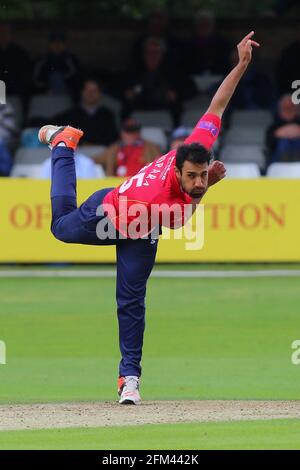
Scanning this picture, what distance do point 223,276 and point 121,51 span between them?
306 inches

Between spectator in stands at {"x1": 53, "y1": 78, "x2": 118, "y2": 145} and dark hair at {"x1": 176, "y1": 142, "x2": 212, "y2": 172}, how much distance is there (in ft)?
41.0

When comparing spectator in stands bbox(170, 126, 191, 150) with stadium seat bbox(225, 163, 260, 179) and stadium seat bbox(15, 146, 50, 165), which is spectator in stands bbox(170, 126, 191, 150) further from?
stadium seat bbox(15, 146, 50, 165)

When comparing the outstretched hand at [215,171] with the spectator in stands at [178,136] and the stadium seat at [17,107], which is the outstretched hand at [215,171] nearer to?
the spectator in stands at [178,136]

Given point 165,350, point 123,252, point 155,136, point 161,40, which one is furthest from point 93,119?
point 123,252

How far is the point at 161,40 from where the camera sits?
24.0 m

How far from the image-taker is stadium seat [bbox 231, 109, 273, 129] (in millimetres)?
22891

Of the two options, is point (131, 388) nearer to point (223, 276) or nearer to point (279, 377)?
point (279, 377)

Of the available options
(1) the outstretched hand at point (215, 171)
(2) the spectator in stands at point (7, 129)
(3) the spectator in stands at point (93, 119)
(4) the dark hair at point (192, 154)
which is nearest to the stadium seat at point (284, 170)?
(3) the spectator in stands at point (93, 119)

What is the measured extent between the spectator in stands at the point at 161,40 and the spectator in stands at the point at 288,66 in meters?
1.72

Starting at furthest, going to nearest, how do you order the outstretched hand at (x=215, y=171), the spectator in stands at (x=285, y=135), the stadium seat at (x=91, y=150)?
the stadium seat at (x=91, y=150) < the spectator in stands at (x=285, y=135) < the outstretched hand at (x=215, y=171)

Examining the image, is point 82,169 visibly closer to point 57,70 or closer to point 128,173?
point 128,173

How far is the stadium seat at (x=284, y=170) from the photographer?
20.6 meters

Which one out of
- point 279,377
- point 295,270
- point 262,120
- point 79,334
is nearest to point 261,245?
point 295,270

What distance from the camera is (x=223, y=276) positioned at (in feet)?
62.9
